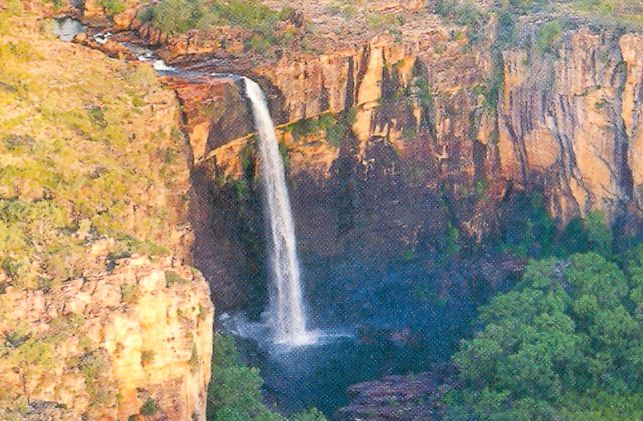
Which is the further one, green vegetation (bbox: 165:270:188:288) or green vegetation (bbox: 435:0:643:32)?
green vegetation (bbox: 435:0:643:32)

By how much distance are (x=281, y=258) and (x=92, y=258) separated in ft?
38.7

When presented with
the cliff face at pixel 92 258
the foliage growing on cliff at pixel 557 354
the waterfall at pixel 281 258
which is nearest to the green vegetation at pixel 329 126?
the waterfall at pixel 281 258

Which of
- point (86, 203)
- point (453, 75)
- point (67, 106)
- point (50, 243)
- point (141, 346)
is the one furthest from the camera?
point (453, 75)

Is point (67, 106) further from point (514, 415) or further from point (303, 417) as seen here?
point (514, 415)

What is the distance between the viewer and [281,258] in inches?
1094

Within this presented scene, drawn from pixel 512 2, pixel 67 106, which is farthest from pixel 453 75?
pixel 67 106

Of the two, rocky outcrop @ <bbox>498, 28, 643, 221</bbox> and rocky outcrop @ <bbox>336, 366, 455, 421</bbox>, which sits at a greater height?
rocky outcrop @ <bbox>498, 28, 643, 221</bbox>

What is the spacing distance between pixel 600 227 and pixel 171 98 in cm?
1330

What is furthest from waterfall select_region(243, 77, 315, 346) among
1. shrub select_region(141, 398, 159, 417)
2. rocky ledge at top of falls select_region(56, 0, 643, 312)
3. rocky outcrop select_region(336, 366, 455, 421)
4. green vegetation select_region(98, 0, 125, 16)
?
shrub select_region(141, 398, 159, 417)

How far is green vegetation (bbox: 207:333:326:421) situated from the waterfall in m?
4.64

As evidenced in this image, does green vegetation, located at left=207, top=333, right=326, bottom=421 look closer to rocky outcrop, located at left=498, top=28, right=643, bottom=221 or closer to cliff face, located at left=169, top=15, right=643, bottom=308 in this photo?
cliff face, located at left=169, top=15, right=643, bottom=308

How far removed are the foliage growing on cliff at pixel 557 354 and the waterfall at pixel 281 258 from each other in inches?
166

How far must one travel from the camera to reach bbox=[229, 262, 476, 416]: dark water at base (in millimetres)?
26000

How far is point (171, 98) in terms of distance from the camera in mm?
22953
